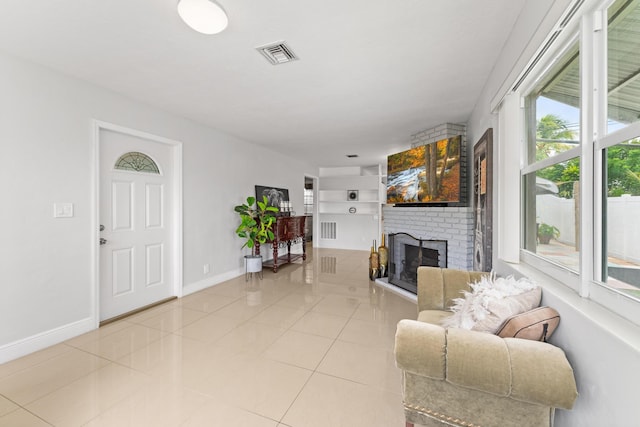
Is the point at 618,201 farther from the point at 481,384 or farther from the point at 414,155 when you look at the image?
the point at 414,155

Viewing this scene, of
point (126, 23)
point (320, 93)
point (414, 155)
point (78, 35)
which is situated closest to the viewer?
point (126, 23)

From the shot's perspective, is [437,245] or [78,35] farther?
[437,245]

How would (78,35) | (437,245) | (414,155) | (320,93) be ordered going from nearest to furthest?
(78,35) → (320,93) → (437,245) → (414,155)

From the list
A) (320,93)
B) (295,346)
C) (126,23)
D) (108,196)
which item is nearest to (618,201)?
(295,346)

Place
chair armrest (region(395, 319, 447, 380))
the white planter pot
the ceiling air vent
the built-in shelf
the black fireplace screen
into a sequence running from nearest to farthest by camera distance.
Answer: chair armrest (region(395, 319, 447, 380)) < the ceiling air vent < the black fireplace screen < the white planter pot < the built-in shelf

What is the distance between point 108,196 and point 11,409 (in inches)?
74.9

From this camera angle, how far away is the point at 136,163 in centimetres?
315

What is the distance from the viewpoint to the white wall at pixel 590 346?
0.81 metres

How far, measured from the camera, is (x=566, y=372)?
0.96 meters

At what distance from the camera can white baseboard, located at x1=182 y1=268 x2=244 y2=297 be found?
3.74 meters

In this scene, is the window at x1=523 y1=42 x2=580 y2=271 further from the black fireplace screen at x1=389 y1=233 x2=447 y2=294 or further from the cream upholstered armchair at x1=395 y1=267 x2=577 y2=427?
the black fireplace screen at x1=389 y1=233 x2=447 y2=294

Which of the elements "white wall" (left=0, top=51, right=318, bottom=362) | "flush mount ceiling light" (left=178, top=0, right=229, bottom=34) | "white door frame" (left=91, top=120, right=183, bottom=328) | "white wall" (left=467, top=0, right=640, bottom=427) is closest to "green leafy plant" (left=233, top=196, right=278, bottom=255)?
"white door frame" (left=91, top=120, right=183, bottom=328)

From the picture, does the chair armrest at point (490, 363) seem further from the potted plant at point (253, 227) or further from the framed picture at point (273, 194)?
the framed picture at point (273, 194)

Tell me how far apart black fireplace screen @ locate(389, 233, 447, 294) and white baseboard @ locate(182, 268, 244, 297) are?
2615 mm
